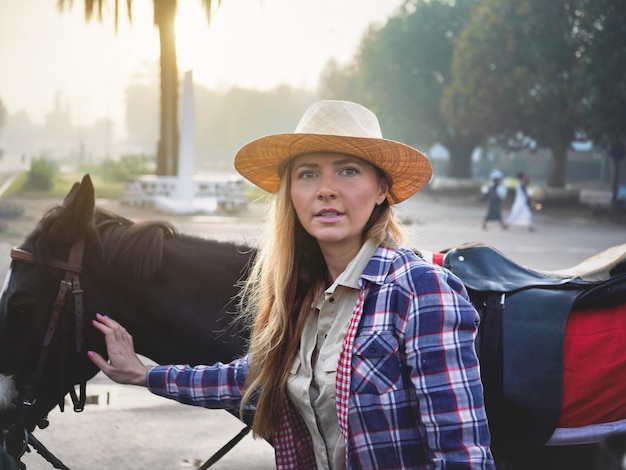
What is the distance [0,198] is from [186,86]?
636 centimetres

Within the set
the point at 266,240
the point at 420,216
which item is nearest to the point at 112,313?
the point at 266,240

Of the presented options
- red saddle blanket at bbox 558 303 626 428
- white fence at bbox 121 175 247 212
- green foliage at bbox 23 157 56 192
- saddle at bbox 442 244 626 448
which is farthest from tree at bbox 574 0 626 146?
red saddle blanket at bbox 558 303 626 428

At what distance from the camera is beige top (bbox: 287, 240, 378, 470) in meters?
1.91

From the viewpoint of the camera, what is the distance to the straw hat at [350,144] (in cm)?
201

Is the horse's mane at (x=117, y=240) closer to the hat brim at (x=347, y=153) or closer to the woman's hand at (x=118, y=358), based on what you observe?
the woman's hand at (x=118, y=358)

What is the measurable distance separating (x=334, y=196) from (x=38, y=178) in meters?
22.4

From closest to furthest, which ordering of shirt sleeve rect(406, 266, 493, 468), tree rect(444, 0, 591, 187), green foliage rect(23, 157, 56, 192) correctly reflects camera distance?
shirt sleeve rect(406, 266, 493, 468)
green foliage rect(23, 157, 56, 192)
tree rect(444, 0, 591, 187)

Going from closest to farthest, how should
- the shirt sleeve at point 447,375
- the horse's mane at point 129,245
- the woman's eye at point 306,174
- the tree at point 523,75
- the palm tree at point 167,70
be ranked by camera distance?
the shirt sleeve at point 447,375, the woman's eye at point 306,174, the horse's mane at point 129,245, the palm tree at point 167,70, the tree at point 523,75

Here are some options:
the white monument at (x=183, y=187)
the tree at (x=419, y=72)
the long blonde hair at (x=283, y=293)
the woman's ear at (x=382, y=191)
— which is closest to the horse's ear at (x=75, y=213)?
the long blonde hair at (x=283, y=293)

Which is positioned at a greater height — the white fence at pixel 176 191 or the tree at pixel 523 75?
the tree at pixel 523 75

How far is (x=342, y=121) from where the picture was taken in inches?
80.1

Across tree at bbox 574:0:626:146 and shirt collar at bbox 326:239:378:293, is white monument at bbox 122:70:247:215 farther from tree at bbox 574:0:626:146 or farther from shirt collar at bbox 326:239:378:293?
shirt collar at bbox 326:239:378:293

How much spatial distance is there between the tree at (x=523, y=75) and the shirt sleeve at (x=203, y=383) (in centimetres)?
2623

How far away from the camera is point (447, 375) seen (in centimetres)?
171
